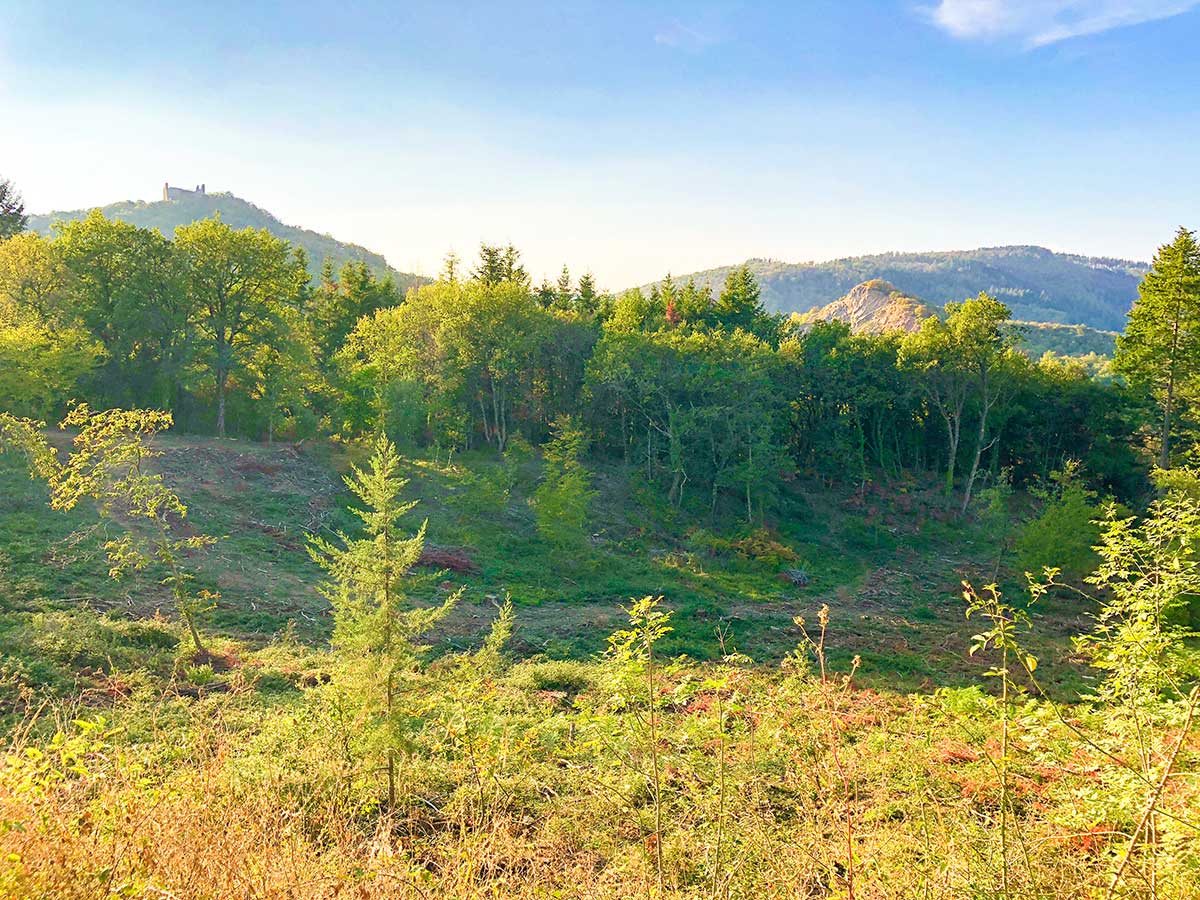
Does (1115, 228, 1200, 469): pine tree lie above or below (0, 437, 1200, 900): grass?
above

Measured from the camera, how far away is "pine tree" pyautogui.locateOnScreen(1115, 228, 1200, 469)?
21.7 m

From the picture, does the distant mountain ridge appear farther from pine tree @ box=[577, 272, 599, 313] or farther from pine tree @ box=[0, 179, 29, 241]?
pine tree @ box=[0, 179, 29, 241]

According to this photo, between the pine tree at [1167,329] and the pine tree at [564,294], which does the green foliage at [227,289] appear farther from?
the pine tree at [1167,329]

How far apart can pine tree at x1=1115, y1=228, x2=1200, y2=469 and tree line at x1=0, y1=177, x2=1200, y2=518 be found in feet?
0.22

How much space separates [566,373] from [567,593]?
16.8m

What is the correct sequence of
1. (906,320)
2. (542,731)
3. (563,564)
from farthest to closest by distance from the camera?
(906,320) → (563,564) → (542,731)

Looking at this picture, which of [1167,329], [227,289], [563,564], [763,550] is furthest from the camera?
[227,289]

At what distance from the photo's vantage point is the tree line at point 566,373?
2384cm

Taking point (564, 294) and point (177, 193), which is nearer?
point (564, 294)

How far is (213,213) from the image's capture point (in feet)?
419

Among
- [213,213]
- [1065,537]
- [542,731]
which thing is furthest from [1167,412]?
[213,213]

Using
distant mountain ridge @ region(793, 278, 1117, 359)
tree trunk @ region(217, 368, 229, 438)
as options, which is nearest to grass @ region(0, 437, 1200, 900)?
tree trunk @ region(217, 368, 229, 438)

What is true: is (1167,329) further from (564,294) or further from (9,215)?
(9,215)

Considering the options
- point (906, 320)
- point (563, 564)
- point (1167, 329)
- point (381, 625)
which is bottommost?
point (563, 564)
